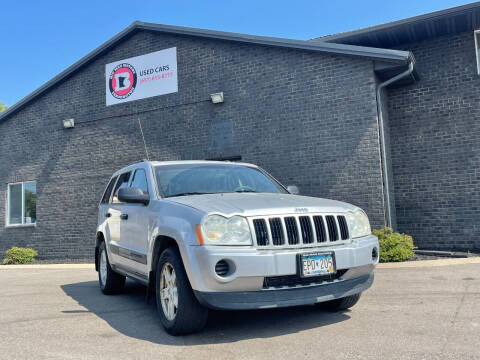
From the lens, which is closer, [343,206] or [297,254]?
[297,254]

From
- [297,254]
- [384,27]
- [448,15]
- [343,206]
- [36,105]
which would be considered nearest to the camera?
[297,254]

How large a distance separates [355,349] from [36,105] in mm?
15172

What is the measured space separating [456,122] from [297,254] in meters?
8.45

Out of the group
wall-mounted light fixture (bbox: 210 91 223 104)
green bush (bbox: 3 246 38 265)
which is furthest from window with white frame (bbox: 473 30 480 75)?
green bush (bbox: 3 246 38 265)

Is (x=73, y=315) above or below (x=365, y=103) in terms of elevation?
below

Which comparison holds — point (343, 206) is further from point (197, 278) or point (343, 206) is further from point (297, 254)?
point (197, 278)

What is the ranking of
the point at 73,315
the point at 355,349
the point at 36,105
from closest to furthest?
the point at 355,349
the point at 73,315
the point at 36,105

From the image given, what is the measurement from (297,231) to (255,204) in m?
0.45

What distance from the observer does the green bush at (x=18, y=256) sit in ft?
47.0

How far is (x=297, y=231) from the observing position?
4152 millimetres

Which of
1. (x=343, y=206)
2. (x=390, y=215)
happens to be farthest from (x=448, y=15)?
(x=343, y=206)

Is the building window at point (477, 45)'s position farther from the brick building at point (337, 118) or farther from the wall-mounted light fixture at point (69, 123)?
the wall-mounted light fixture at point (69, 123)

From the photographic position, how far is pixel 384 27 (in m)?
11.2

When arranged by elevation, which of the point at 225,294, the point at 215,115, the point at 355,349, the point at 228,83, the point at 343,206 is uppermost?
the point at 228,83
